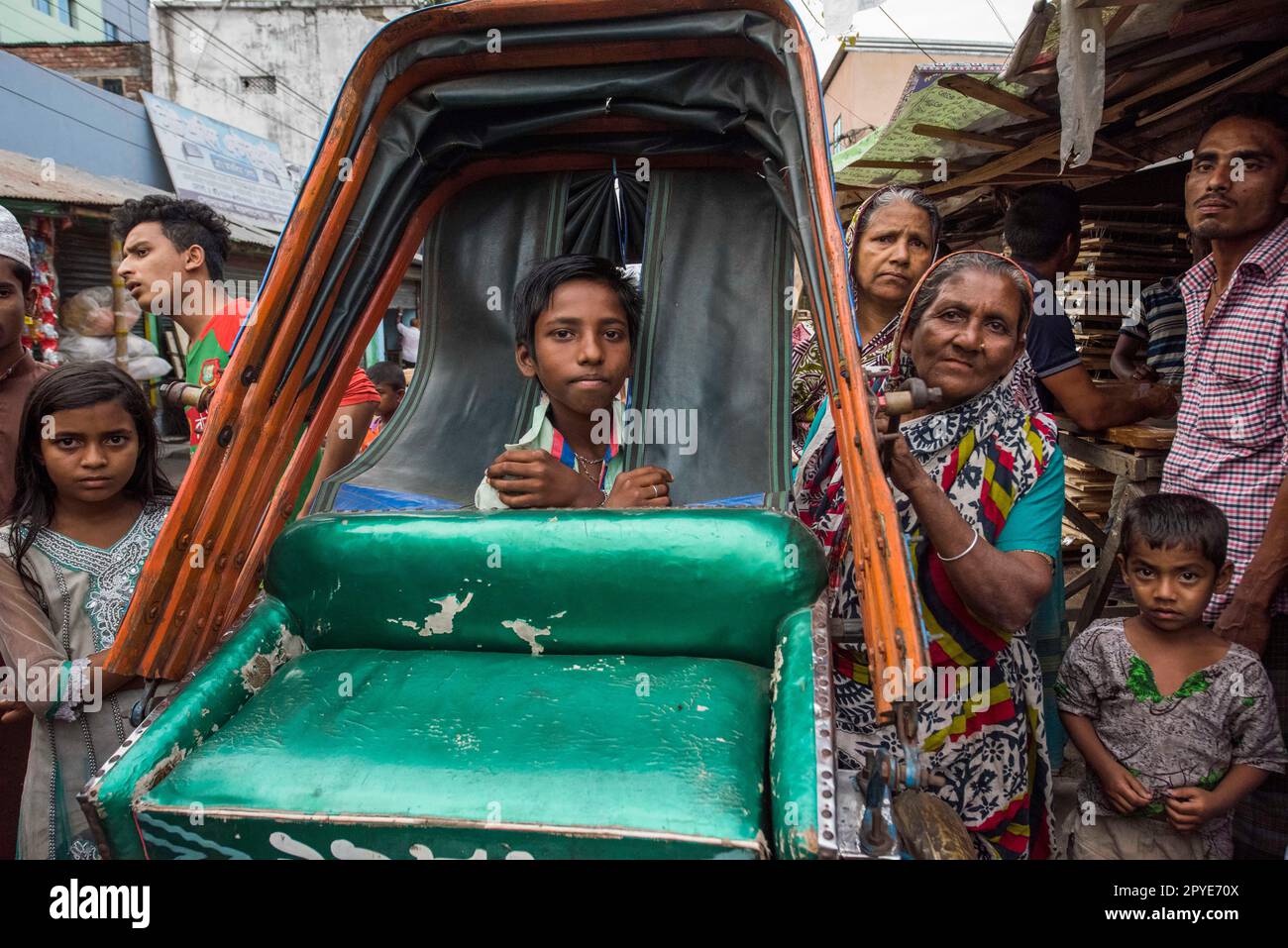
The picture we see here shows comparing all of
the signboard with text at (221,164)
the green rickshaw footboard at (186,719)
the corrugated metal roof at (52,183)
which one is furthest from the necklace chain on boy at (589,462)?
the signboard with text at (221,164)

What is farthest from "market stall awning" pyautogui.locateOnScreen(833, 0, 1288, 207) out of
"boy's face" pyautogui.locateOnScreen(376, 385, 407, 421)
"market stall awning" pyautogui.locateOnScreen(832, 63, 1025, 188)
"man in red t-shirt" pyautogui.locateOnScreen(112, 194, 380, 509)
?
"boy's face" pyautogui.locateOnScreen(376, 385, 407, 421)

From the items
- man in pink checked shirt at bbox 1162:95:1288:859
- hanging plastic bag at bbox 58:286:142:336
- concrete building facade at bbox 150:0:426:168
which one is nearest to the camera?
man in pink checked shirt at bbox 1162:95:1288:859

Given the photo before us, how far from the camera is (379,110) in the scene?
6.82 ft

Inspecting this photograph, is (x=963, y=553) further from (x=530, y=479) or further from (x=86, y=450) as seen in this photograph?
(x=86, y=450)

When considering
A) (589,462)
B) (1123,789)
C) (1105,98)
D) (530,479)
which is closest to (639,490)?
(530,479)

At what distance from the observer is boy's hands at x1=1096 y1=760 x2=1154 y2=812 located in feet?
6.58

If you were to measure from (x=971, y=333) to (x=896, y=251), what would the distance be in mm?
836

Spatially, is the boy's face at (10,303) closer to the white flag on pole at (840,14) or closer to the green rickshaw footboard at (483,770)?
the green rickshaw footboard at (483,770)

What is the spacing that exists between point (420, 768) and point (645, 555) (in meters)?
0.58

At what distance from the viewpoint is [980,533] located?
1703 millimetres

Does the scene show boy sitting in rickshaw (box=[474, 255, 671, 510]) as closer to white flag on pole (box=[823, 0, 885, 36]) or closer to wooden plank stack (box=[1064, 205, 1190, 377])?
white flag on pole (box=[823, 0, 885, 36])

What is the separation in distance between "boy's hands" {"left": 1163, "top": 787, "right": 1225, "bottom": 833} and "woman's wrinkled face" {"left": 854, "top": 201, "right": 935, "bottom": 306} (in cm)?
149

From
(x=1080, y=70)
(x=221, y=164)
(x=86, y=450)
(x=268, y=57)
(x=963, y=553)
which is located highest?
(x=268, y=57)
